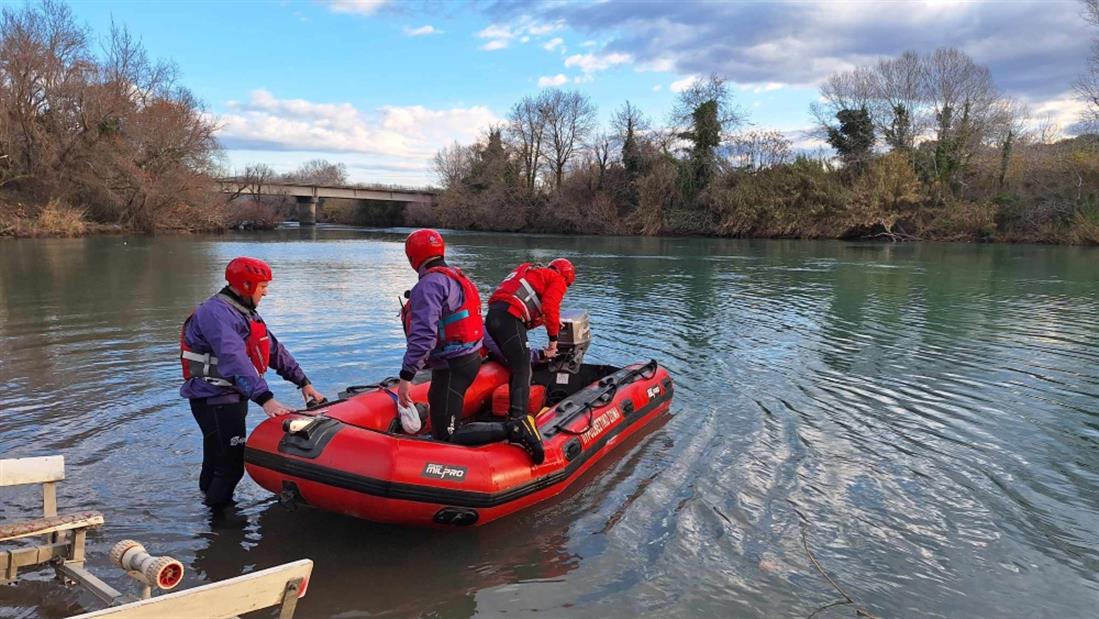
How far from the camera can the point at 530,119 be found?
205 ft

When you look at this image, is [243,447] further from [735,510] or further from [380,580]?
[735,510]

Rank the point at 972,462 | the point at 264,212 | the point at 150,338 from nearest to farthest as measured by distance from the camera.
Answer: the point at 972,462 < the point at 150,338 < the point at 264,212

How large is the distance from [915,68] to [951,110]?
342cm

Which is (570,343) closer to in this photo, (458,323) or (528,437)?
(528,437)

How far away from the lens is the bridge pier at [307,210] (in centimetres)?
7299

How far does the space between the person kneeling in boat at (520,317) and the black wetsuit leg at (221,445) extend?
1.98 meters

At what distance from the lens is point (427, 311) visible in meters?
4.58

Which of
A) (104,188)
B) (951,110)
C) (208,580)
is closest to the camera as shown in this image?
(208,580)

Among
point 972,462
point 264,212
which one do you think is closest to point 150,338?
point 972,462

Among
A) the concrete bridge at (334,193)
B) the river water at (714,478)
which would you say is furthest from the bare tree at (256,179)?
the river water at (714,478)

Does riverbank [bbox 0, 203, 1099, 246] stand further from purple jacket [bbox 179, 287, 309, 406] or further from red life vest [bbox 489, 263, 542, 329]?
purple jacket [bbox 179, 287, 309, 406]

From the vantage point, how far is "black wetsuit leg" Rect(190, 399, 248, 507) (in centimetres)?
439

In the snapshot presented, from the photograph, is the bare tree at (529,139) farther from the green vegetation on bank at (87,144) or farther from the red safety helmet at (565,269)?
the red safety helmet at (565,269)

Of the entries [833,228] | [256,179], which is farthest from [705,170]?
[256,179]
